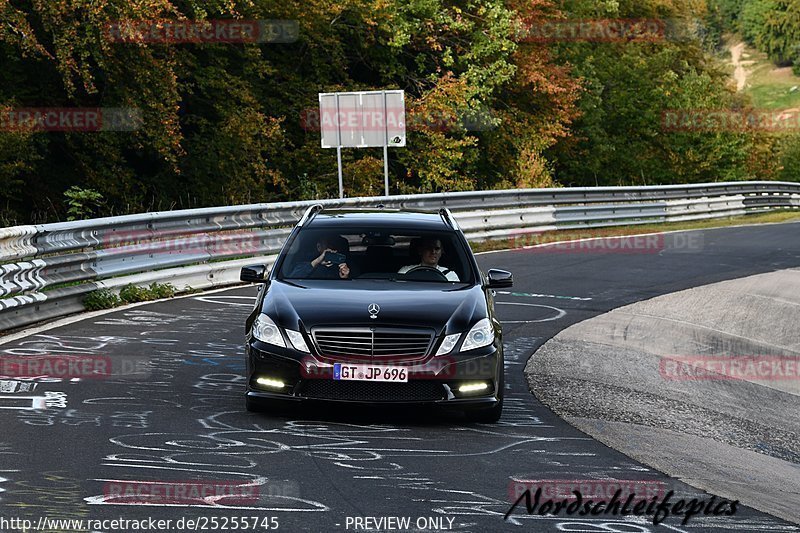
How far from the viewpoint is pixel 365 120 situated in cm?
2912

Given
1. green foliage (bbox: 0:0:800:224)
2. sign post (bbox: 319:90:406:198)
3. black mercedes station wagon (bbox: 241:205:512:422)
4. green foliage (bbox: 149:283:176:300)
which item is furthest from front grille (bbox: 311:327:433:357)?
sign post (bbox: 319:90:406:198)

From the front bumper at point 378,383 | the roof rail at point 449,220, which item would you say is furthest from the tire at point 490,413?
the roof rail at point 449,220

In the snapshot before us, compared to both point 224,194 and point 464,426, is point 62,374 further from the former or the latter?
point 224,194

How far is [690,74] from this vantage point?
6338 centimetres

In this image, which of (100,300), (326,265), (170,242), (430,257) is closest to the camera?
(326,265)

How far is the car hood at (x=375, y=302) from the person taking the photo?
8.81 metres

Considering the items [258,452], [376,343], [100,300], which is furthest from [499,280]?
[100,300]

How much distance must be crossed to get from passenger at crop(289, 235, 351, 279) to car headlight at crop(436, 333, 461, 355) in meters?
1.35

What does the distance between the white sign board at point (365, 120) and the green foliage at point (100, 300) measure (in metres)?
13.7

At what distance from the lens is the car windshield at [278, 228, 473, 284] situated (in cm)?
991

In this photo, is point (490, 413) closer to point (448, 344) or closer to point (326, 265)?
point (448, 344)

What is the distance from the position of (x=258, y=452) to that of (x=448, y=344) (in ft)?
5.38

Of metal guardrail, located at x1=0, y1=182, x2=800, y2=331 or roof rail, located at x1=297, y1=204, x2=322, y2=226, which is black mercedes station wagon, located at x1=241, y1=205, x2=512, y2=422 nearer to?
roof rail, located at x1=297, y1=204, x2=322, y2=226

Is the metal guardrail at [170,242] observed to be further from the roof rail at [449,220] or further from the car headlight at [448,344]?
the car headlight at [448,344]
